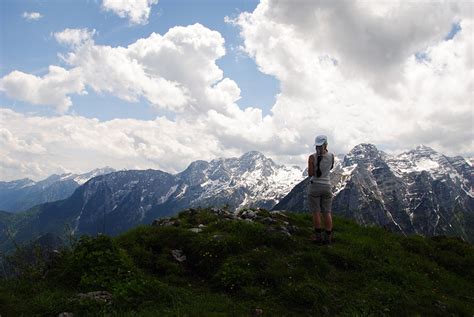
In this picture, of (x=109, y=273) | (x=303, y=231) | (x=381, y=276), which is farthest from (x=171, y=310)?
(x=303, y=231)

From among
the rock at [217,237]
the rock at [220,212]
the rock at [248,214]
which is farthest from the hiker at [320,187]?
the rock at [220,212]

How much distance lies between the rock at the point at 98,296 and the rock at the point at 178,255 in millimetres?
3595

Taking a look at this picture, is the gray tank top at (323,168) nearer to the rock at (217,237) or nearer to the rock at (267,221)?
the rock at (267,221)

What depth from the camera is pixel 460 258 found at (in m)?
17.2

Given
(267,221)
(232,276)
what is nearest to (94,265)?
(232,276)

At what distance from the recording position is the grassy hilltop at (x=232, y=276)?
10531 mm

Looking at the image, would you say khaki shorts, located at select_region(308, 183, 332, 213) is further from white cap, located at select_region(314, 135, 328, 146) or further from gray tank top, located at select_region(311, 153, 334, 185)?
white cap, located at select_region(314, 135, 328, 146)

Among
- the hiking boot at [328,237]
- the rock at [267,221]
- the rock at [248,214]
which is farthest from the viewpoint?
the rock at [248,214]

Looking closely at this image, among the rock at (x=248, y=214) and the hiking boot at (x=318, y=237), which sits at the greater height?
the rock at (x=248, y=214)

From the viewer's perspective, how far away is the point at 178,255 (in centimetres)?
1438

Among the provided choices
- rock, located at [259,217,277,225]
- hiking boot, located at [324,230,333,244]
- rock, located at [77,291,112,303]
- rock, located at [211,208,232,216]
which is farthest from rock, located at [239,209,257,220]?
rock, located at [77,291,112,303]

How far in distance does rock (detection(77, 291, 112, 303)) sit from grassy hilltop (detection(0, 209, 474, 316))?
4.0 inches

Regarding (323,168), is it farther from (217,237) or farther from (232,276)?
(232,276)

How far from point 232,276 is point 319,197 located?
6194mm
